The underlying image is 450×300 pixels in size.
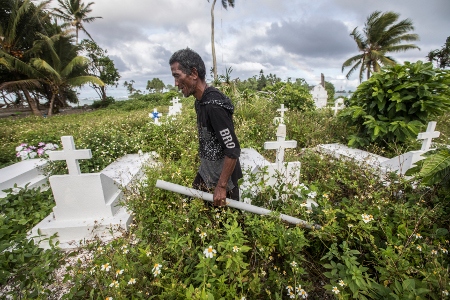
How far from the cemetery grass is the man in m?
0.34

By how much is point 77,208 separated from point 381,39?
26.3 metres

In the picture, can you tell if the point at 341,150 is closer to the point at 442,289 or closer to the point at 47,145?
the point at 442,289

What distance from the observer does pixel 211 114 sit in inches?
62.4

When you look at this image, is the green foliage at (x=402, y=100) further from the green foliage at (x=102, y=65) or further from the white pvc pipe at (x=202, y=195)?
the green foliage at (x=102, y=65)

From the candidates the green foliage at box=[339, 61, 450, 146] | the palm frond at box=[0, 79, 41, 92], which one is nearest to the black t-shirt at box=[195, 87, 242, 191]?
the green foliage at box=[339, 61, 450, 146]

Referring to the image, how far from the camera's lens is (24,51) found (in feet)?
47.0

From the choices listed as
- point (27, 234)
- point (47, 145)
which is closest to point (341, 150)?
point (27, 234)

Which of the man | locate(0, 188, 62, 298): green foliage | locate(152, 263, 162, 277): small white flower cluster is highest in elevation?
the man

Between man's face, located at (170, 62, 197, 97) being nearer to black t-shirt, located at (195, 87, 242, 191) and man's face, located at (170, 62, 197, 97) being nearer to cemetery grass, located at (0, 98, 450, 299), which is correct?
black t-shirt, located at (195, 87, 242, 191)

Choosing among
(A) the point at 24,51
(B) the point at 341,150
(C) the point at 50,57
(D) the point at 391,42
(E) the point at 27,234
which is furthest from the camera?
(D) the point at 391,42

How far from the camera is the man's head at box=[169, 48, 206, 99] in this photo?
1.58 m

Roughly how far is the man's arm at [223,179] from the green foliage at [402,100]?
3.04m

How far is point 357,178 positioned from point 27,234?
150 inches

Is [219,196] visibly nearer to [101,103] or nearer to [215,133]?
[215,133]
